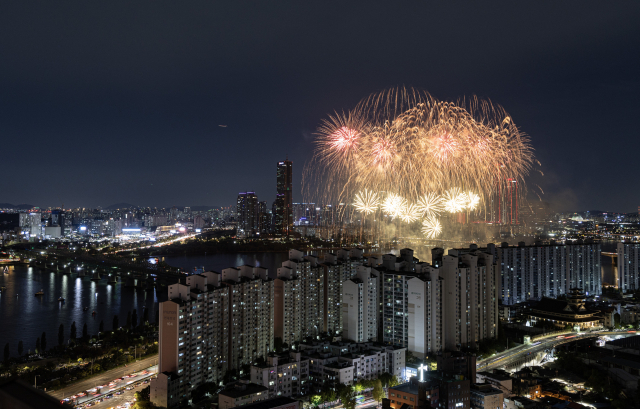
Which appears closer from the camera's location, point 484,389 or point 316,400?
point 484,389

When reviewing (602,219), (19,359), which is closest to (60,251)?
(19,359)

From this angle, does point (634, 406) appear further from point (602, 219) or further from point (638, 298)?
point (602, 219)

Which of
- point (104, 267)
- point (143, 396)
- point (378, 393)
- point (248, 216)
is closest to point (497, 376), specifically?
point (378, 393)

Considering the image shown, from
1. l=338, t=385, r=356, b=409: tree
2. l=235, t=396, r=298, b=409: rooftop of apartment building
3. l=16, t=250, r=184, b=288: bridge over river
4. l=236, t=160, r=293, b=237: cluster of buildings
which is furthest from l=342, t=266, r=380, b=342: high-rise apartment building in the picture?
l=236, t=160, r=293, b=237: cluster of buildings

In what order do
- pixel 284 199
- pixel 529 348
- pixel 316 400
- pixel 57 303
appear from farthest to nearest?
pixel 284 199
pixel 57 303
pixel 529 348
pixel 316 400

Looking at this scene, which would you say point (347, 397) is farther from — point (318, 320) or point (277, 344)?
point (318, 320)

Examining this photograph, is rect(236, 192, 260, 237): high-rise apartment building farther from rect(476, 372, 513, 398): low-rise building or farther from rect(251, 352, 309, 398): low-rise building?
rect(476, 372, 513, 398): low-rise building
